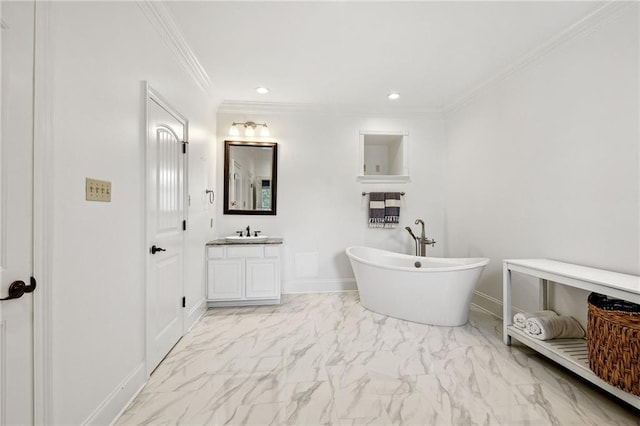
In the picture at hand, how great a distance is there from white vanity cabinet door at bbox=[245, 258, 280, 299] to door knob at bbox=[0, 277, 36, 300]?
2.30 meters

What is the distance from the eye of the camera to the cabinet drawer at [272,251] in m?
3.34

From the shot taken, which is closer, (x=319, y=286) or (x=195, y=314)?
(x=195, y=314)

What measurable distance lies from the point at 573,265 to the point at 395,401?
69.1 inches

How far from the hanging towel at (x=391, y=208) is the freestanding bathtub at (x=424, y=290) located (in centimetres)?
101

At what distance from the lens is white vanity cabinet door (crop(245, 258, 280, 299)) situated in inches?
130

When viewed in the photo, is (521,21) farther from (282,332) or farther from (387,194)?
(282,332)

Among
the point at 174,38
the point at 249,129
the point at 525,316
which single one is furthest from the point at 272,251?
the point at 525,316

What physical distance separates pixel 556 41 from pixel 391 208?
2320 mm

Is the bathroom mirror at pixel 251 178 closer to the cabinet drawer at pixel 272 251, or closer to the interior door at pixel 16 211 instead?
the cabinet drawer at pixel 272 251

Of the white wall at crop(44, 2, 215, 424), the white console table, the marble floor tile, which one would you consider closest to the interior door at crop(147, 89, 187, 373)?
the white wall at crop(44, 2, 215, 424)

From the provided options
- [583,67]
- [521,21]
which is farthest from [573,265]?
[521,21]

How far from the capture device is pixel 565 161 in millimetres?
2281

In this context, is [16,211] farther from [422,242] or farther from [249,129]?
[422,242]

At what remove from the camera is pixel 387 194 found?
12.9ft
